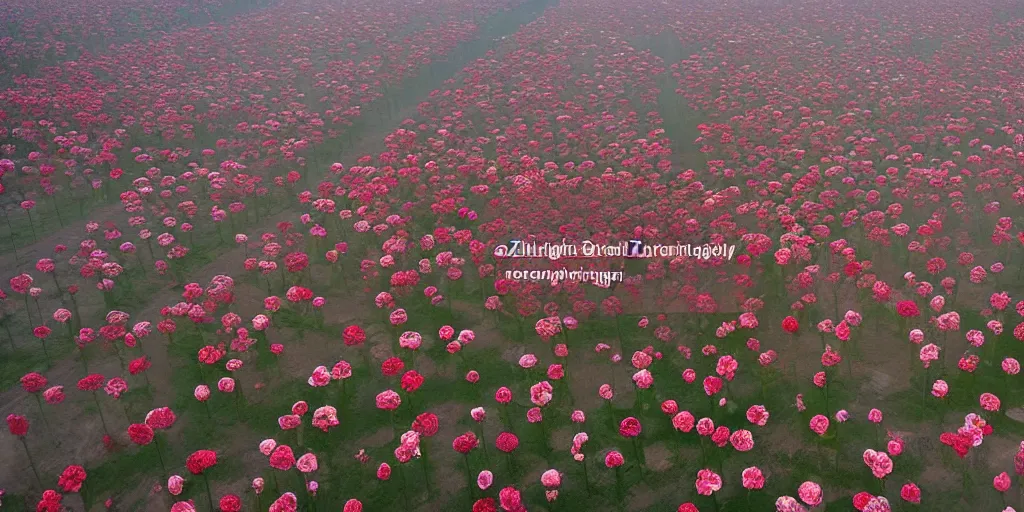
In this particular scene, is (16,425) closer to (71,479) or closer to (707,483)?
(71,479)

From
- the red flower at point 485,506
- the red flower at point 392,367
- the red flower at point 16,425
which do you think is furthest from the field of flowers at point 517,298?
the red flower at point 16,425

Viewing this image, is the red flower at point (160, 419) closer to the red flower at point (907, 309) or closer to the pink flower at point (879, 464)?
the pink flower at point (879, 464)

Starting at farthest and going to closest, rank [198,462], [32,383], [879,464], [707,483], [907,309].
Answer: [907,309] < [32,383] < [198,462] < [707,483] < [879,464]

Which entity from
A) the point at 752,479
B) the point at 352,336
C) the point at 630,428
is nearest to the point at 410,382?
the point at 352,336

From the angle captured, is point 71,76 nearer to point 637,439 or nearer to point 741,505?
point 637,439

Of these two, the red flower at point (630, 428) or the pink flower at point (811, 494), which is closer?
the pink flower at point (811, 494)

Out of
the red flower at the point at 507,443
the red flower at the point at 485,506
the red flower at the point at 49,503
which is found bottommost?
the red flower at the point at 507,443

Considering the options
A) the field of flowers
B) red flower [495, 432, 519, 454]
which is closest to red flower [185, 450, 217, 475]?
the field of flowers
